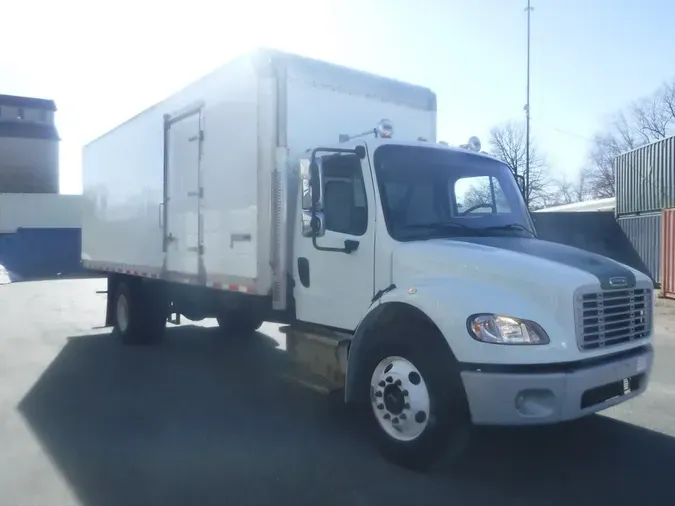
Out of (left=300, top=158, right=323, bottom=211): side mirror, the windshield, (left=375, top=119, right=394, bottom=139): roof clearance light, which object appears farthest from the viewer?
(left=375, top=119, right=394, bottom=139): roof clearance light

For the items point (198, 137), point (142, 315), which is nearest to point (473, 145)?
point (198, 137)

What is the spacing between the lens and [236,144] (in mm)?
6293

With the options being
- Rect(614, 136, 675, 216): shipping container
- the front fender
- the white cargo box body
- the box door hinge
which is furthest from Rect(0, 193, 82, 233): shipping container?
the front fender

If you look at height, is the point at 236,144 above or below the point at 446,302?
above

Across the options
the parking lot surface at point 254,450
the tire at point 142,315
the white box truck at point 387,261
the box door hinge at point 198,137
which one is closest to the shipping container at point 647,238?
the parking lot surface at point 254,450

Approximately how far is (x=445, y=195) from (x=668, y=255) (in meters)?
13.7

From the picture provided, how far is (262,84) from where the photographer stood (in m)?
5.82

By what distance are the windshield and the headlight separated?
1099 mm

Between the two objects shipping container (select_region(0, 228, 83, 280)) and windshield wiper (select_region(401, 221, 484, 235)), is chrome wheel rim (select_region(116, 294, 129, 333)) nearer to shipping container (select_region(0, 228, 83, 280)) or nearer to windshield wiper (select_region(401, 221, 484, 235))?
windshield wiper (select_region(401, 221, 484, 235))

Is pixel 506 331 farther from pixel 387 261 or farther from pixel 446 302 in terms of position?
pixel 387 261

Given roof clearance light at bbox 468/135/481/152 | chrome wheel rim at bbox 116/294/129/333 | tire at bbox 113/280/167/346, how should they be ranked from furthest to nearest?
1. chrome wheel rim at bbox 116/294/129/333
2. tire at bbox 113/280/167/346
3. roof clearance light at bbox 468/135/481/152

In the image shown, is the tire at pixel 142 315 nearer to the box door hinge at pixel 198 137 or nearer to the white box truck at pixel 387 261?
the white box truck at pixel 387 261

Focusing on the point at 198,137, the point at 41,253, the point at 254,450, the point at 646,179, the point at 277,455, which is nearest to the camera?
the point at 277,455

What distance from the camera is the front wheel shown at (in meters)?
4.18
